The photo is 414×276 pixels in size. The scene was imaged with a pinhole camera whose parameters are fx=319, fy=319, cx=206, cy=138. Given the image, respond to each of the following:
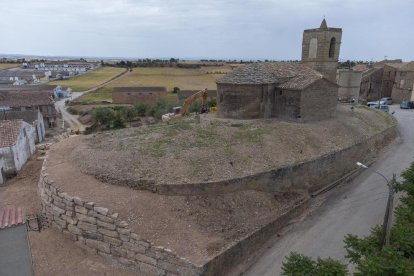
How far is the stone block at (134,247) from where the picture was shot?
12539 mm

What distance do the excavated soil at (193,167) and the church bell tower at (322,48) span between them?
8.50 meters

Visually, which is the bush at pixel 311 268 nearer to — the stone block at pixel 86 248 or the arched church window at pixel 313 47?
the stone block at pixel 86 248

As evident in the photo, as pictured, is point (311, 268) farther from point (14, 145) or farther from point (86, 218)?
point (14, 145)

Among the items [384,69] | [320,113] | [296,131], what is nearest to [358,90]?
[384,69]

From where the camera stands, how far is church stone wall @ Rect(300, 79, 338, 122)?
24.9 metres

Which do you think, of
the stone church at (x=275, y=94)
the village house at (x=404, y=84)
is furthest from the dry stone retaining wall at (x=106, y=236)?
the village house at (x=404, y=84)

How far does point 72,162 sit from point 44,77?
102783 mm

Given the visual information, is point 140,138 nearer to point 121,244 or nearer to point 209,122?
point 209,122

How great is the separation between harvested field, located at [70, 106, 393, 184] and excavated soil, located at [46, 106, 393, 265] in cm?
5

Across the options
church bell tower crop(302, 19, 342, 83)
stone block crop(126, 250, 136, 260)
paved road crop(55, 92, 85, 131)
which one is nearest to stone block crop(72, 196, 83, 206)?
stone block crop(126, 250, 136, 260)

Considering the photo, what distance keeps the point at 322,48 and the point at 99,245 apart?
25.8 meters

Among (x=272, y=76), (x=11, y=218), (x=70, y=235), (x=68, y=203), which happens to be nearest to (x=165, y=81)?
(x=272, y=76)

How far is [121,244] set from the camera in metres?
13.1

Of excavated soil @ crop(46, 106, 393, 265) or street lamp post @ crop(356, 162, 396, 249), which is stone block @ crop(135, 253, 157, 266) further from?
street lamp post @ crop(356, 162, 396, 249)
